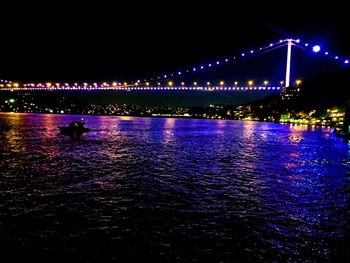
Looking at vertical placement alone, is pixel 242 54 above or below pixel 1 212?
above

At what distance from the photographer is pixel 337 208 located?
1082 cm

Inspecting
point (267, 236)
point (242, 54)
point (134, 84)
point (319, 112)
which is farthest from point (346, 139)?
point (134, 84)

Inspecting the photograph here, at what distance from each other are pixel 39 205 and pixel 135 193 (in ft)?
10.0

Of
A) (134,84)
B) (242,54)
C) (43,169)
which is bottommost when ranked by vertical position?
(43,169)

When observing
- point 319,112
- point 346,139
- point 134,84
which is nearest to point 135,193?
point 346,139

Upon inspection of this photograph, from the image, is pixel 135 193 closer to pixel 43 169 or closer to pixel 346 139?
pixel 43 169

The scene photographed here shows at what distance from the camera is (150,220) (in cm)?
936

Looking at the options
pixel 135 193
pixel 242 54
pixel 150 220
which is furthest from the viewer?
pixel 242 54

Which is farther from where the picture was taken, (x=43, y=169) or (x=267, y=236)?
(x=43, y=169)

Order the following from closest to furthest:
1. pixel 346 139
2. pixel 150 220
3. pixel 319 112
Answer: pixel 150 220 → pixel 346 139 → pixel 319 112

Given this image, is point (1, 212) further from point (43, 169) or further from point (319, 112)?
point (319, 112)

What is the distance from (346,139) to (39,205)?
36007 millimetres

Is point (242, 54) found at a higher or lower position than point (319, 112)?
higher

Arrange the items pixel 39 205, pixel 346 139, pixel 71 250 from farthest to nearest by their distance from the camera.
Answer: pixel 346 139
pixel 39 205
pixel 71 250
